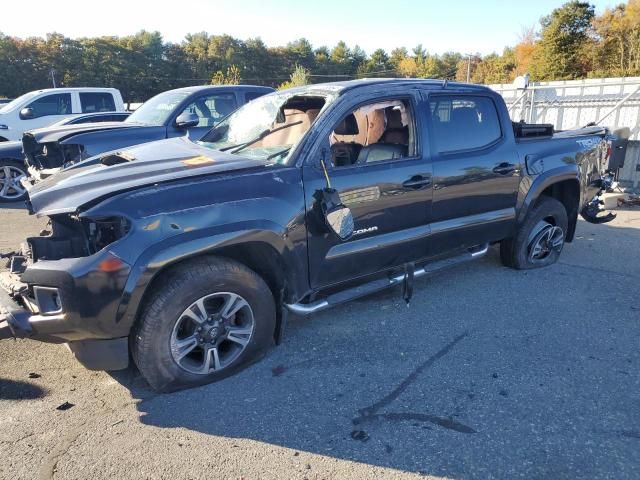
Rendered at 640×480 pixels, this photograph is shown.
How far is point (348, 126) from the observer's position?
3.93 m

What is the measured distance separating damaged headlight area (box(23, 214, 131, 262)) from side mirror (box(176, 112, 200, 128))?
405 cm

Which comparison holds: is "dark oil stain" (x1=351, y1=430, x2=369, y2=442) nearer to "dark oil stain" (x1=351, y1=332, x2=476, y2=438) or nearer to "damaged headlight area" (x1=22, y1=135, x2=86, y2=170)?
"dark oil stain" (x1=351, y1=332, x2=476, y2=438)

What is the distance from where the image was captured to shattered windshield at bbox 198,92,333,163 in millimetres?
3484

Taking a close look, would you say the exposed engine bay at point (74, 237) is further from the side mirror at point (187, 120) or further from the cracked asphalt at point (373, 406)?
the side mirror at point (187, 120)

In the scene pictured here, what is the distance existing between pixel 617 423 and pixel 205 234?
254 centimetres

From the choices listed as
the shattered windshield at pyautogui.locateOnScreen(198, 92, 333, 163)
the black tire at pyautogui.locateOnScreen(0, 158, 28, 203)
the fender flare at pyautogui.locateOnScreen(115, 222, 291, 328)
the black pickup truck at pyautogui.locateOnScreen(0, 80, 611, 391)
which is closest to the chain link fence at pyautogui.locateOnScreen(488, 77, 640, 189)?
the black pickup truck at pyautogui.locateOnScreen(0, 80, 611, 391)

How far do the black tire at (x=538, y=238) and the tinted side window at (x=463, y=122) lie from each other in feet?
3.36

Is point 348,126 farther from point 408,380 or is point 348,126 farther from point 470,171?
point 408,380

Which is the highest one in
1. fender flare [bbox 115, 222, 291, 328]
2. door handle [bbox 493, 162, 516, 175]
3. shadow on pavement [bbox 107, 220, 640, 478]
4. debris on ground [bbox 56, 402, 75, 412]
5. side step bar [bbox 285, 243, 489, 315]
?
door handle [bbox 493, 162, 516, 175]

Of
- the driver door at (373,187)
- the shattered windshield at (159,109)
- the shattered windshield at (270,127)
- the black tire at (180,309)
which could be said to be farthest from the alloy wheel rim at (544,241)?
the shattered windshield at (159,109)

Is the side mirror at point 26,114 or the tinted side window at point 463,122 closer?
the tinted side window at point 463,122

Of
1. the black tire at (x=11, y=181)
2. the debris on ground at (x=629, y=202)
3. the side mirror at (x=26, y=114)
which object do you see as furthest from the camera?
the side mirror at (x=26, y=114)

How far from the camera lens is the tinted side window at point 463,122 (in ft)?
13.1

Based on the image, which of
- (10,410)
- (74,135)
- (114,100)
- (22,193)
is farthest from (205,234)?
(114,100)
